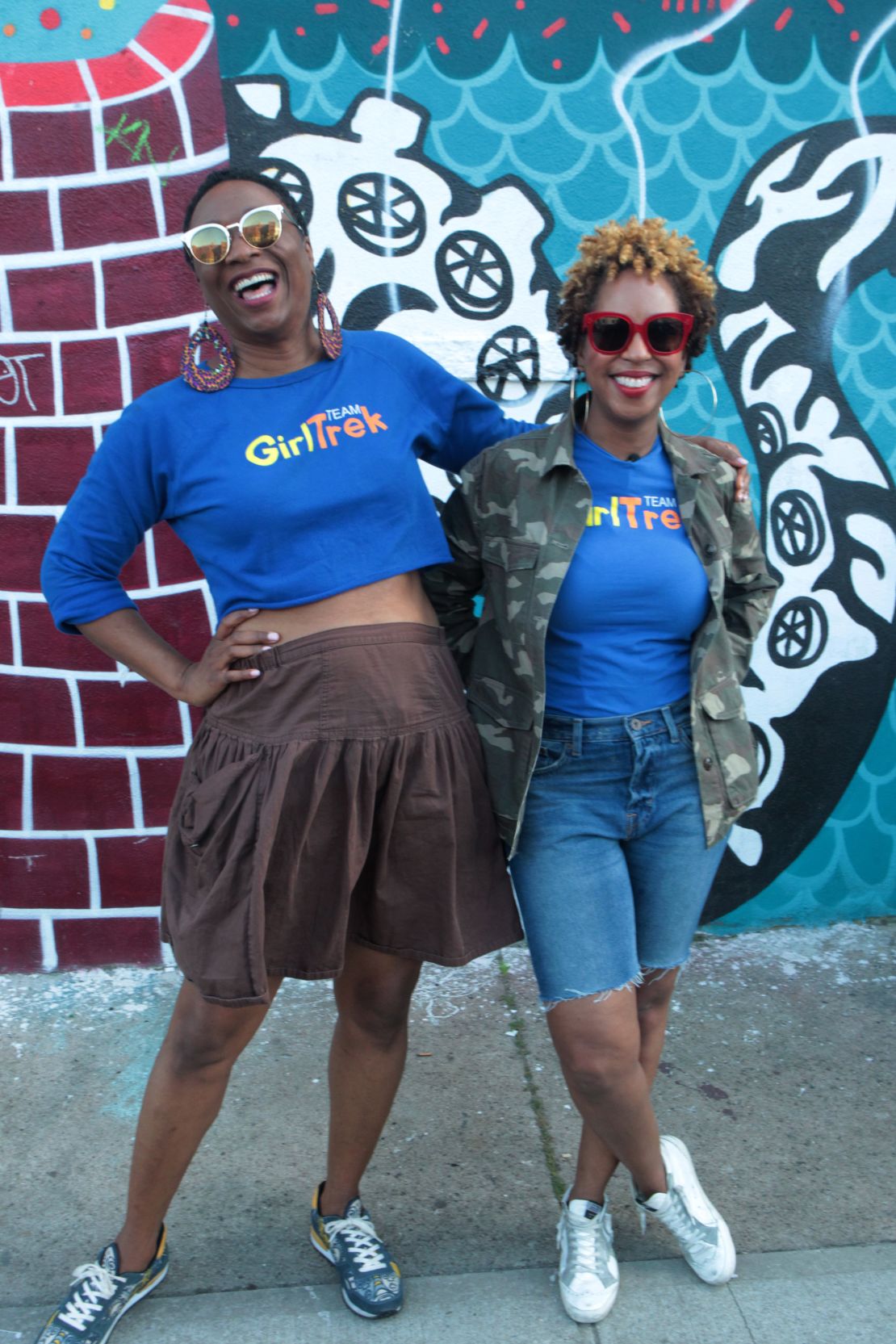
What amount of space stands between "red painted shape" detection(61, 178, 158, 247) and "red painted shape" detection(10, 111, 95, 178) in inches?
2.7

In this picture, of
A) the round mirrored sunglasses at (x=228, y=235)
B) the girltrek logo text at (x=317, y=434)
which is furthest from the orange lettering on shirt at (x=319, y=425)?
the round mirrored sunglasses at (x=228, y=235)

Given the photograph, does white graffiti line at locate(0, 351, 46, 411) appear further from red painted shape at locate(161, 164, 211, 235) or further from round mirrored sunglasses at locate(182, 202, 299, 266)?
round mirrored sunglasses at locate(182, 202, 299, 266)

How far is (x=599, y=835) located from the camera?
219 cm

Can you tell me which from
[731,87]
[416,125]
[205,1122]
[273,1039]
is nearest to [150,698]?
[273,1039]

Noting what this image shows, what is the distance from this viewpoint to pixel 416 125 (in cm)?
322

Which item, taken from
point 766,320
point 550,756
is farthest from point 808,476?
point 550,756

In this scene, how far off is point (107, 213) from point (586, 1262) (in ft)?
9.13

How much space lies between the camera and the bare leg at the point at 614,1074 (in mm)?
2145

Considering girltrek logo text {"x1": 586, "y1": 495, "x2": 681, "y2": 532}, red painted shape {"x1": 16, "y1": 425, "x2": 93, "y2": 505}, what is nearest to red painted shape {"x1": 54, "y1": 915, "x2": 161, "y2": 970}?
red painted shape {"x1": 16, "y1": 425, "x2": 93, "y2": 505}

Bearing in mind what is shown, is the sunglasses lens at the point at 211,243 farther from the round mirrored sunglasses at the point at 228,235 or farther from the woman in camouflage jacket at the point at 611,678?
the woman in camouflage jacket at the point at 611,678

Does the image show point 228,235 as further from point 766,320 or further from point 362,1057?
point 766,320

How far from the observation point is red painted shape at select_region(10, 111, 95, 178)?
3.12m

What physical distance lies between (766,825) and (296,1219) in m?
1.86

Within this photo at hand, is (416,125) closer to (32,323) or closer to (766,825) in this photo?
(32,323)
